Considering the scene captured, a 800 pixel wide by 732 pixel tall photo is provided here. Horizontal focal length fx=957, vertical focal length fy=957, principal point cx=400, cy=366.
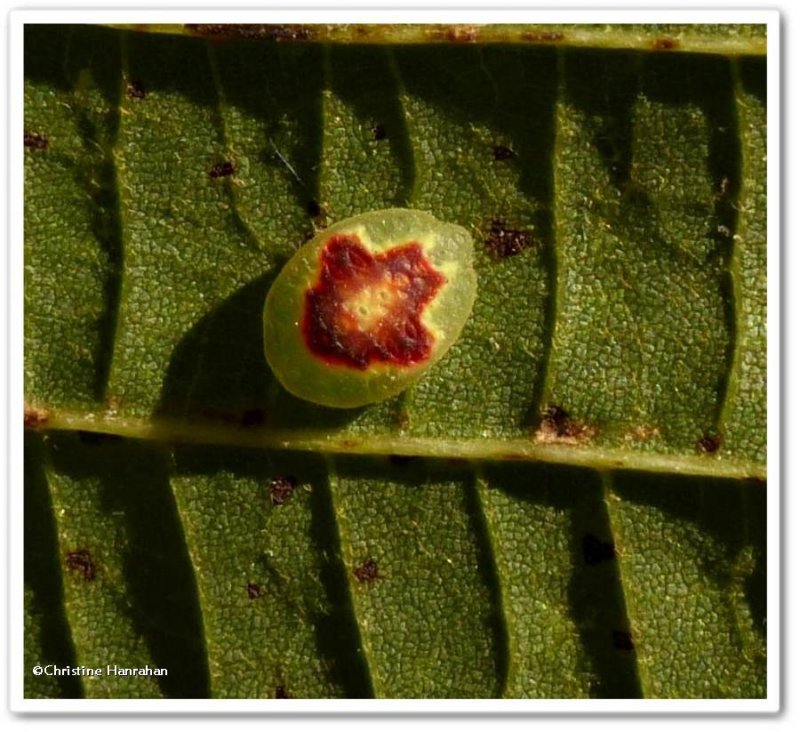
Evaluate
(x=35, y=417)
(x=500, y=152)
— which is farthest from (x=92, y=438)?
(x=500, y=152)

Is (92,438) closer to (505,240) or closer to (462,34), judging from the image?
(505,240)

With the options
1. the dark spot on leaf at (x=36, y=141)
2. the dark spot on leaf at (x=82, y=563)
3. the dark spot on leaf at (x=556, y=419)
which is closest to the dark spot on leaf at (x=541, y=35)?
the dark spot on leaf at (x=556, y=419)

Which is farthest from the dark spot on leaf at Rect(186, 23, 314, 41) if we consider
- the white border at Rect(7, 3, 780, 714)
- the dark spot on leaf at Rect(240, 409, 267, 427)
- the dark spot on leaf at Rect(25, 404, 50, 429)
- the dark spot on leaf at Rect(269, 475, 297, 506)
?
the dark spot on leaf at Rect(269, 475, 297, 506)

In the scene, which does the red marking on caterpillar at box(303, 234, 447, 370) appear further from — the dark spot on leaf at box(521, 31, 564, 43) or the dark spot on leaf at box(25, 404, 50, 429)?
the dark spot on leaf at box(25, 404, 50, 429)

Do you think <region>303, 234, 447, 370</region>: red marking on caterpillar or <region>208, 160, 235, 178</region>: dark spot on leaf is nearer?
<region>303, 234, 447, 370</region>: red marking on caterpillar

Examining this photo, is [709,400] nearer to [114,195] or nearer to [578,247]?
[578,247]
